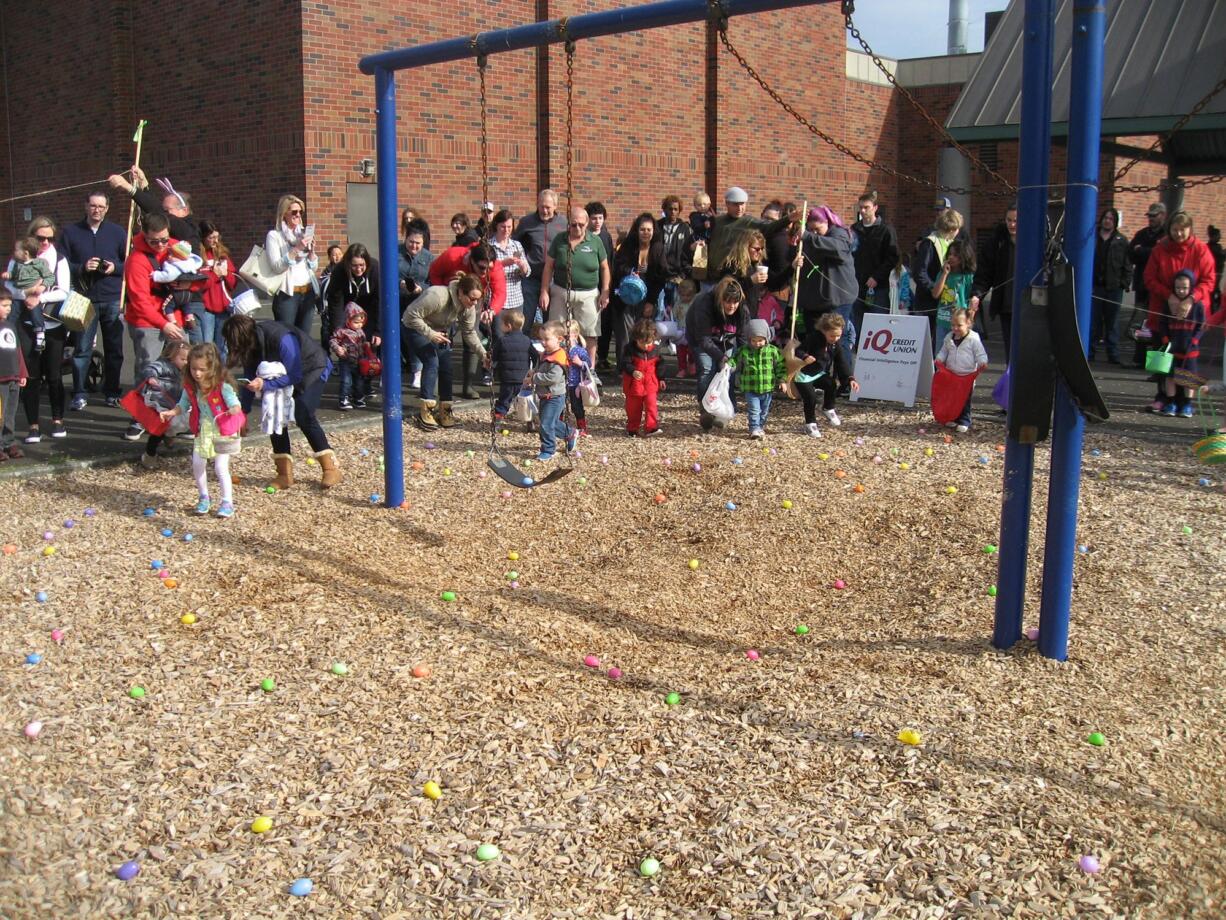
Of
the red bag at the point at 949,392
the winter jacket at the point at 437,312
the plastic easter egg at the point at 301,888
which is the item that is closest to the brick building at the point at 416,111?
the winter jacket at the point at 437,312

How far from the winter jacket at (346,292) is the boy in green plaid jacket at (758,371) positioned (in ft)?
11.5

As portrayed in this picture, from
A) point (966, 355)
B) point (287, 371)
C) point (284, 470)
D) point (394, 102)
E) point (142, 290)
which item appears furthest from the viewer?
point (966, 355)

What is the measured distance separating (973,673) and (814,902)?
177 centimetres

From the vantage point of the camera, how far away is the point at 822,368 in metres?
9.88

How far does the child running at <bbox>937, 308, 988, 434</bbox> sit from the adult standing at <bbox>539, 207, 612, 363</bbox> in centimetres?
307

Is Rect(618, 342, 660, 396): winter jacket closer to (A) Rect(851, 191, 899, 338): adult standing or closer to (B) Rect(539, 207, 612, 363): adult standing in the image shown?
(B) Rect(539, 207, 612, 363): adult standing

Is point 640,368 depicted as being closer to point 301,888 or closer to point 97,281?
point 97,281

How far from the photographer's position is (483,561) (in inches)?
265

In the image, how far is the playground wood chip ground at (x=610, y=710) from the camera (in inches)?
138

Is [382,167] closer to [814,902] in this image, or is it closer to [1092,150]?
[1092,150]

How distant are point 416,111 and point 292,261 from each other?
7400 millimetres

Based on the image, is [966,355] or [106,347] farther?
[106,347]

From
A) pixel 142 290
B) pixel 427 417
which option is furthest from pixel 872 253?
pixel 142 290

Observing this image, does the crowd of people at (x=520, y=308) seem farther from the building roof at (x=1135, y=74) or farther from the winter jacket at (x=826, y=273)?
the building roof at (x=1135, y=74)
